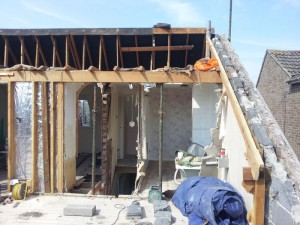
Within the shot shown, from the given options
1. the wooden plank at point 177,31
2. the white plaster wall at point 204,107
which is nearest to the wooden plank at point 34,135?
the wooden plank at point 177,31

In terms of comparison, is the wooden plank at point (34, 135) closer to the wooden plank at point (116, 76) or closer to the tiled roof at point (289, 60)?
the wooden plank at point (116, 76)

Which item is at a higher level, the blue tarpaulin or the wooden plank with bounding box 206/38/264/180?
the wooden plank with bounding box 206/38/264/180

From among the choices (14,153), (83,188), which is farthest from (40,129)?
(83,188)

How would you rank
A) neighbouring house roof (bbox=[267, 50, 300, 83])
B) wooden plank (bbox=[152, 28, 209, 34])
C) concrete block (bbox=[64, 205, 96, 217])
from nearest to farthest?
concrete block (bbox=[64, 205, 96, 217])
wooden plank (bbox=[152, 28, 209, 34])
neighbouring house roof (bbox=[267, 50, 300, 83])

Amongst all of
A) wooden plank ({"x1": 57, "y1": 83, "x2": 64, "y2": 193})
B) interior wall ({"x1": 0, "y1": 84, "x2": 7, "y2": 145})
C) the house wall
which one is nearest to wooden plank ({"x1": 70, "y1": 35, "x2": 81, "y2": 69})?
wooden plank ({"x1": 57, "y1": 83, "x2": 64, "y2": 193})

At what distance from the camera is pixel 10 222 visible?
211 inches

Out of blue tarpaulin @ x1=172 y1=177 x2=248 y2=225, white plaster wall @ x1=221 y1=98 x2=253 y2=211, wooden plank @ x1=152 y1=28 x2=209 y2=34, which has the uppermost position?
wooden plank @ x1=152 y1=28 x2=209 y2=34

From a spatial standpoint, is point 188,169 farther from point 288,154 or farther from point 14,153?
point 14,153

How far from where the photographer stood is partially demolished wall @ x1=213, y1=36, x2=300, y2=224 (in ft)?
11.3

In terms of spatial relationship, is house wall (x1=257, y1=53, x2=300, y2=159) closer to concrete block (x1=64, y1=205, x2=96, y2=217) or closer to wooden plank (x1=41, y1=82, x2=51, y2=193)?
concrete block (x1=64, y1=205, x2=96, y2=217)

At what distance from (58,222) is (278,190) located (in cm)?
386

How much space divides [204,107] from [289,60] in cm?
729

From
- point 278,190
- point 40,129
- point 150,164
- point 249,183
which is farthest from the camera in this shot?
point 150,164

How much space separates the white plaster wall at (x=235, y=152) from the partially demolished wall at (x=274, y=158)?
1.52 feet
